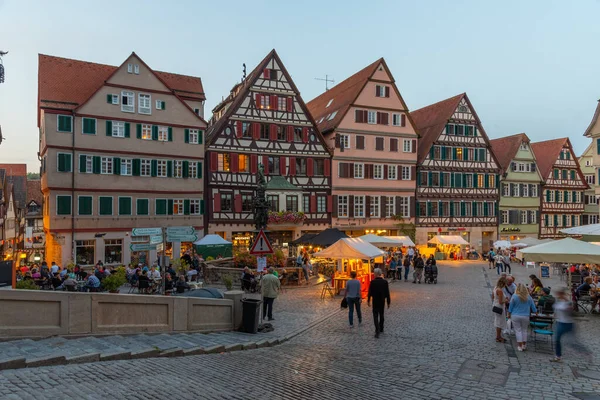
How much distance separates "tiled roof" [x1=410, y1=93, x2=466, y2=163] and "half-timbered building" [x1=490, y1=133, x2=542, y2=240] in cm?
778

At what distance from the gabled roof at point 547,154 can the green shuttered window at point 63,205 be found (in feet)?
137

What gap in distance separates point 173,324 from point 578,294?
12.3 meters

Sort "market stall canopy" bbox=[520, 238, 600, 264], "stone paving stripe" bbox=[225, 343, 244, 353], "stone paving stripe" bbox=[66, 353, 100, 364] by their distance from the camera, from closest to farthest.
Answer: "stone paving stripe" bbox=[66, 353, 100, 364] < "stone paving stripe" bbox=[225, 343, 244, 353] < "market stall canopy" bbox=[520, 238, 600, 264]

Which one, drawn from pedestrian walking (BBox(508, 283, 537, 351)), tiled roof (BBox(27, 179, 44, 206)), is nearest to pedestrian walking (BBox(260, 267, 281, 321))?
pedestrian walking (BBox(508, 283, 537, 351))

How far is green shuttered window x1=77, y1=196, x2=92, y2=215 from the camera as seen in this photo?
28.6 metres

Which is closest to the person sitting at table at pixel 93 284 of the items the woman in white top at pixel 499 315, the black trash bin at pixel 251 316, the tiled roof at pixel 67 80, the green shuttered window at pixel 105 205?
the black trash bin at pixel 251 316

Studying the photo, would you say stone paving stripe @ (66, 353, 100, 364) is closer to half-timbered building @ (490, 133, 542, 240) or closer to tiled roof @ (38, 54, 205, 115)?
tiled roof @ (38, 54, 205, 115)

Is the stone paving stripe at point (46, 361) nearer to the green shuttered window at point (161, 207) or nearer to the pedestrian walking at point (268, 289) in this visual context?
the pedestrian walking at point (268, 289)

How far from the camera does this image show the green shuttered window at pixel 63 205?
28000 mm

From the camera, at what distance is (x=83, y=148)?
28688mm

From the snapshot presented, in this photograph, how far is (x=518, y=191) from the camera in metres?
45.2

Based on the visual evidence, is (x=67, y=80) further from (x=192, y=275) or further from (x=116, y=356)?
(x=116, y=356)

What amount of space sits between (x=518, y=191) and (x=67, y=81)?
3853cm

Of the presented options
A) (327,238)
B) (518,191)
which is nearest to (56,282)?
(327,238)
